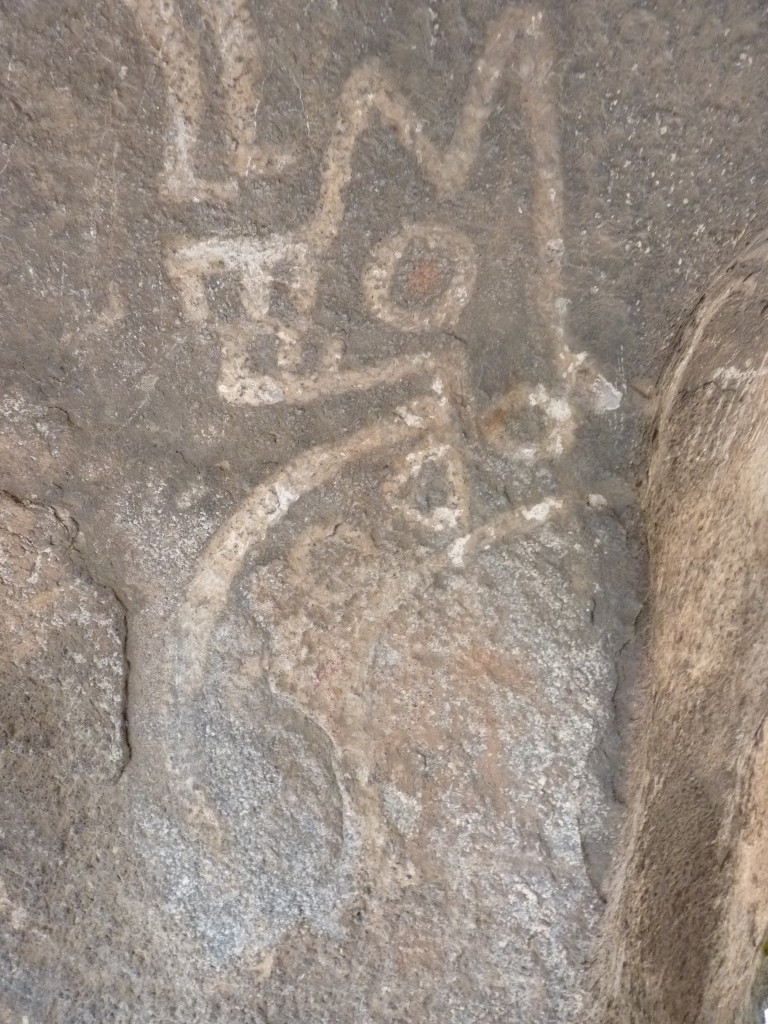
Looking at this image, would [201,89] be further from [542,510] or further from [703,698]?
[703,698]

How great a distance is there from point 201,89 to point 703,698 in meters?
1.42

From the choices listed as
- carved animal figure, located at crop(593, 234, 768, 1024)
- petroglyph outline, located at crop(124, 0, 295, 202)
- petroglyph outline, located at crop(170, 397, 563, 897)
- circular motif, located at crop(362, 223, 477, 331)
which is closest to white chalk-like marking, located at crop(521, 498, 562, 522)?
petroglyph outline, located at crop(170, 397, 563, 897)

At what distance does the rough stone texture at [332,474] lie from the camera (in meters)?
1.14

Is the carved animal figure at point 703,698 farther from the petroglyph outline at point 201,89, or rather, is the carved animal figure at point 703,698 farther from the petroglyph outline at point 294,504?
Result: the petroglyph outline at point 201,89

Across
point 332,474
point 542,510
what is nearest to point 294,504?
point 332,474

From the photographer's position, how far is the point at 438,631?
142 cm

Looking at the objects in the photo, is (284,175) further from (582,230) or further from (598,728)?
(598,728)

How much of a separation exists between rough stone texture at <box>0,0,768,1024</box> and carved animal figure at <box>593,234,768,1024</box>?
97 millimetres

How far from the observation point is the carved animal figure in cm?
140

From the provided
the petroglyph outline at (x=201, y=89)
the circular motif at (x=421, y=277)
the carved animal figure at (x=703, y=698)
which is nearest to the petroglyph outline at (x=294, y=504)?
the circular motif at (x=421, y=277)

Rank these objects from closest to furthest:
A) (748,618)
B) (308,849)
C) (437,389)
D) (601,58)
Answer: (601,58)
(437,389)
(308,849)
(748,618)

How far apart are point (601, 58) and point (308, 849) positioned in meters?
1.38

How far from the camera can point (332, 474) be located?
141cm

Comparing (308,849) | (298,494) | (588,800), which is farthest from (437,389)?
(308,849)
